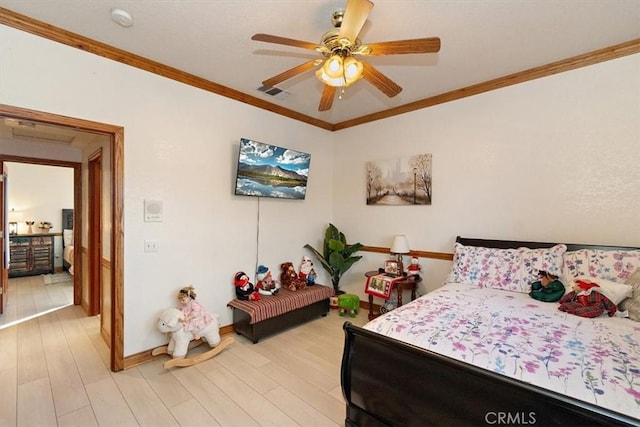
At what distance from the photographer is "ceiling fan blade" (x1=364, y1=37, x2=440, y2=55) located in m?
1.70

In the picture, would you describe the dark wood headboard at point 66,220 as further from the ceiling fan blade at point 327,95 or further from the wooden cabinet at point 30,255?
the ceiling fan blade at point 327,95

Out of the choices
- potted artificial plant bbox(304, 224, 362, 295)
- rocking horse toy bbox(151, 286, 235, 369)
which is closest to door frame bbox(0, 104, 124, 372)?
rocking horse toy bbox(151, 286, 235, 369)

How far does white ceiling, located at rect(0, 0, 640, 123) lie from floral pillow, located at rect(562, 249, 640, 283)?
1.79 m

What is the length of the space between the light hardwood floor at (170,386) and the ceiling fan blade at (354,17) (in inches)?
100

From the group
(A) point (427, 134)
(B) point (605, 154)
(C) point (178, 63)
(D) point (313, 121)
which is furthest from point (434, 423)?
(D) point (313, 121)

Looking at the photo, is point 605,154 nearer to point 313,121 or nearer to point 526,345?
point 526,345

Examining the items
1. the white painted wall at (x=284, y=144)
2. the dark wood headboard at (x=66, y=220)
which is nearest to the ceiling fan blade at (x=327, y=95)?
the white painted wall at (x=284, y=144)

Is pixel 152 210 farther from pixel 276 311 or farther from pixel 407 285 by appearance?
pixel 407 285

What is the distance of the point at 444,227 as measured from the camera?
3473 millimetres

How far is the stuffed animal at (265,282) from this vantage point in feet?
11.5

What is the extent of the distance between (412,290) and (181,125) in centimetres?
328

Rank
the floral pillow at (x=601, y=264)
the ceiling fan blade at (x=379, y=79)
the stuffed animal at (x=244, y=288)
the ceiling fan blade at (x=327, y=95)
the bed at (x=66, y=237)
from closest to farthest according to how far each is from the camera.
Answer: the ceiling fan blade at (x=379, y=79), the floral pillow at (x=601, y=264), the ceiling fan blade at (x=327, y=95), the stuffed animal at (x=244, y=288), the bed at (x=66, y=237)

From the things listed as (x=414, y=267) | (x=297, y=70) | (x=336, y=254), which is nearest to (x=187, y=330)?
(x=336, y=254)

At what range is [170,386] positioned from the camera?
2.32 meters
